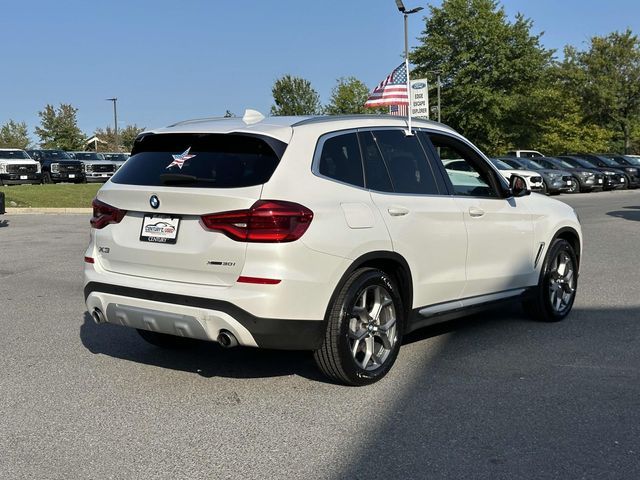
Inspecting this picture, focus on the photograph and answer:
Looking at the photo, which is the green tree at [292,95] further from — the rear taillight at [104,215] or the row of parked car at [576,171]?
the rear taillight at [104,215]

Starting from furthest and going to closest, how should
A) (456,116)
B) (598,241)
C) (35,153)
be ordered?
(456,116) < (35,153) < (598,241)

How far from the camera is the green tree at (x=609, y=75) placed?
5050 centimetres

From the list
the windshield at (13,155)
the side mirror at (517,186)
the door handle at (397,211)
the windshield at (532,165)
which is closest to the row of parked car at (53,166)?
the windshield at (13,155)

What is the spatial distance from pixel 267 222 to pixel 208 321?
0.68 metres

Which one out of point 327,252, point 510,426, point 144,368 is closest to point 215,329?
point 327,252

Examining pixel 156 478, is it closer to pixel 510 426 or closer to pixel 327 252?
pixel 327 252

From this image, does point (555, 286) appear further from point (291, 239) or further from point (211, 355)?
point (291, 239)

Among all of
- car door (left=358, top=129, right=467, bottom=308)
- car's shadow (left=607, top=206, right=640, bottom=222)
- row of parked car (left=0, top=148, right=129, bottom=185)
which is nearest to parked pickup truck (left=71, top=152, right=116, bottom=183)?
row of parked car (left=0, top=148, right=129, bottom=185)

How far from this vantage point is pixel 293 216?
4.14 metres

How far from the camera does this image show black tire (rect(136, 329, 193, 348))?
5555 mm

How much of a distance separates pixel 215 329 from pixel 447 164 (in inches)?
106

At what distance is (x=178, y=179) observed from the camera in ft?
14.6

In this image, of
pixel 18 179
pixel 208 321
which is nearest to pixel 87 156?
pixel 18 179

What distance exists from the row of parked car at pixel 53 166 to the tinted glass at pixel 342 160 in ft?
110
